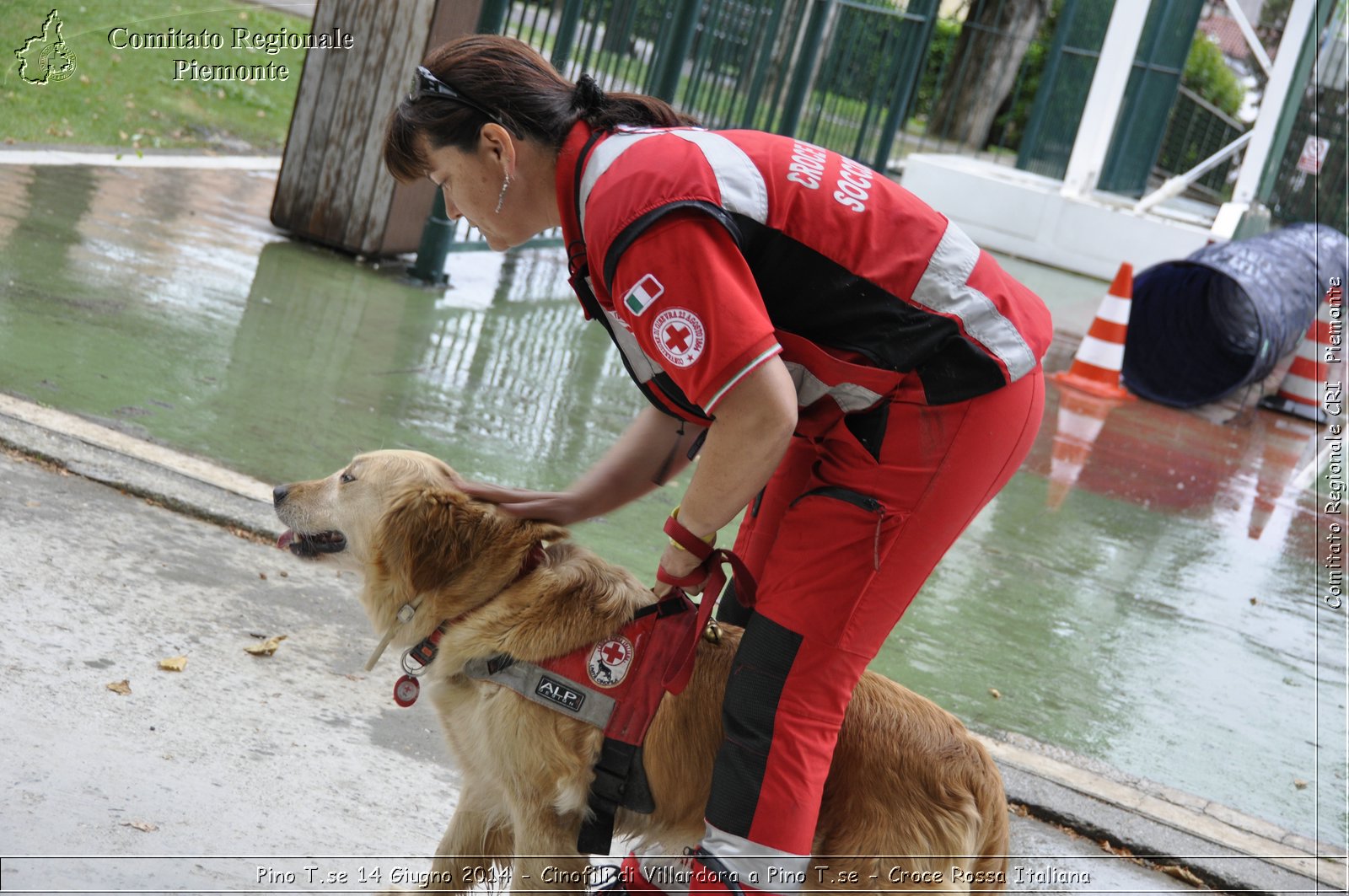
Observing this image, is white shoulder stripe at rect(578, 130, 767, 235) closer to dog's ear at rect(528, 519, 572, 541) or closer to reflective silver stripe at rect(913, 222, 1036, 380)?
reflective silver stripe at rect(913, 222, 1036, 380)

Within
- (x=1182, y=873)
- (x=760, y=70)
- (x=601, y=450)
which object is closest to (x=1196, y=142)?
(x=760, y=70)

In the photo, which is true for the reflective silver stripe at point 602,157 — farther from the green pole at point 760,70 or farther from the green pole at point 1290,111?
the green pole at point 1290,111

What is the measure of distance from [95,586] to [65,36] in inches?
370

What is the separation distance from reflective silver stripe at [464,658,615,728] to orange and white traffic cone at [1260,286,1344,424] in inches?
402

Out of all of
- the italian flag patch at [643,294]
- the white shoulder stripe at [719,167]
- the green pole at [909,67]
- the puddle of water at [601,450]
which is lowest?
the puddle of water at [601,450]

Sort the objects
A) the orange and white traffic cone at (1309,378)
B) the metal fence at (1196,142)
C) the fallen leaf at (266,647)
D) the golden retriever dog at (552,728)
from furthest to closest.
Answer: the metal fence at (1196,142) < the orange and white traffic cone at (1309,378) < the fallen leaf at (266,647) < the golden retriever dog at (552,728)

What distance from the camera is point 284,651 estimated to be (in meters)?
3.50

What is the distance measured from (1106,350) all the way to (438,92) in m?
8.88

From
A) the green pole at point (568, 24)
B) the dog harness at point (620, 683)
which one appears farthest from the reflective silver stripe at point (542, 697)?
the green pole at point (568, 24)

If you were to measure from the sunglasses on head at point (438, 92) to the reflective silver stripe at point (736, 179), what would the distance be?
1.20ft

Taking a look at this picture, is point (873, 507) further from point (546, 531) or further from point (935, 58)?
point (935, 58)

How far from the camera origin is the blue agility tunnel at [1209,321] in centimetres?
1037

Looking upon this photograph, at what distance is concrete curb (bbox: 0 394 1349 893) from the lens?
366cm

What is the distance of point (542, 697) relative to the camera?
2.47 meters
